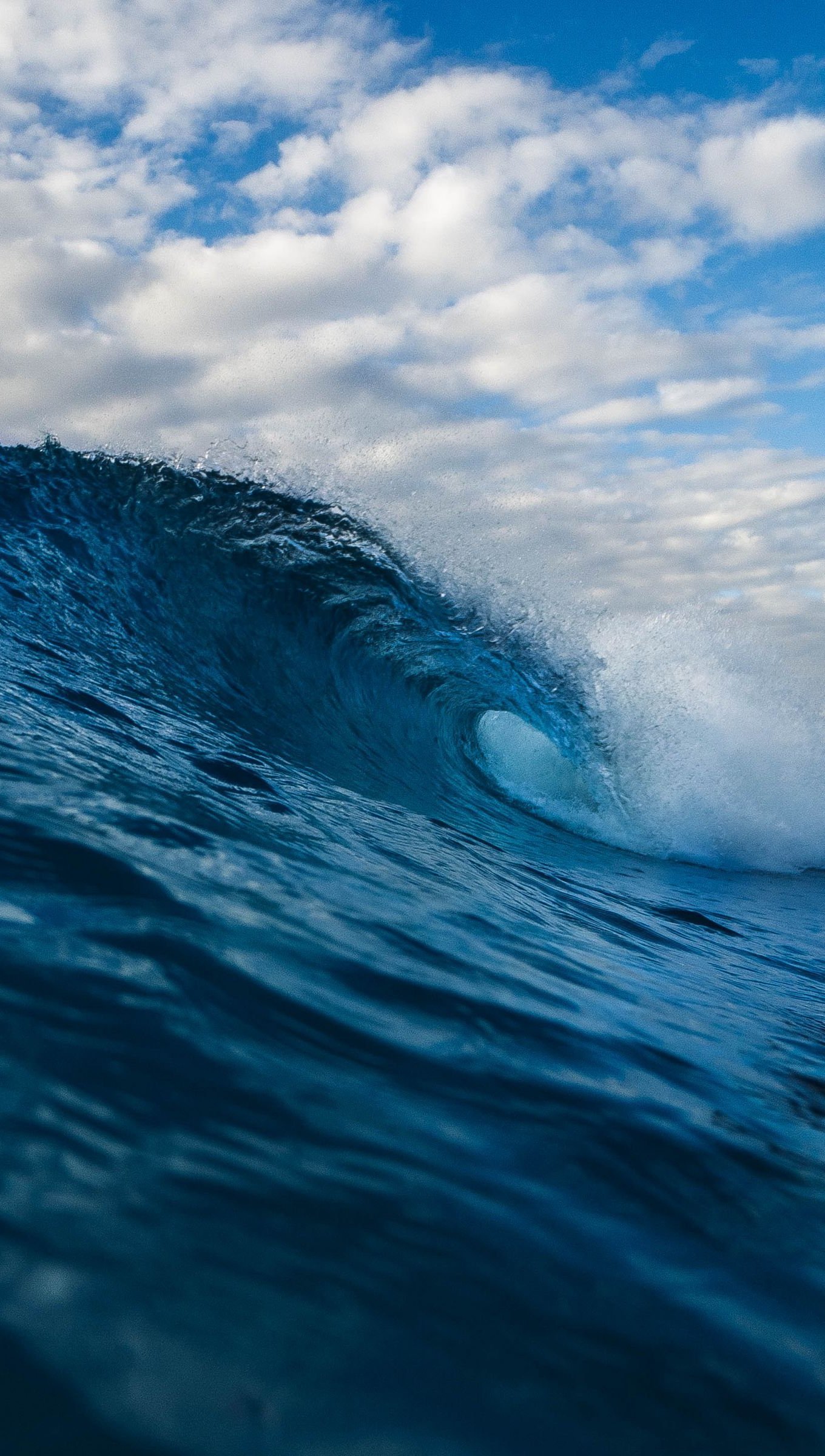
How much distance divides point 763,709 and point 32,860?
9236 mm

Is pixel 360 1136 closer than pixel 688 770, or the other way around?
pixel 360 1136

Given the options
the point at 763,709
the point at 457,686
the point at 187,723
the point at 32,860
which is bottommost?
the point at 32,860

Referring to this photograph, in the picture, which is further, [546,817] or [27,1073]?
[546,817]

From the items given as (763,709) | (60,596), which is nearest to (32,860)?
(60,596)

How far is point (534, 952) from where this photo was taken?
291 cm

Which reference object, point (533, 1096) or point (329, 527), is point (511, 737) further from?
point (533, 1096)

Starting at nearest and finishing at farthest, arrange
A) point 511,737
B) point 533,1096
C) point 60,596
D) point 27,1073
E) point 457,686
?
1. point 27,1073
2. point 533,1096
3. point 60,596
4. point 457,686
5. point 511,737

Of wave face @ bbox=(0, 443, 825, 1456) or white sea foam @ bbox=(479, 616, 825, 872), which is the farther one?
white sea foam @ bbox=(479, 616, 825, 872)

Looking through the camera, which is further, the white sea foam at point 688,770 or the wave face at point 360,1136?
the white sea foam at point 688,770

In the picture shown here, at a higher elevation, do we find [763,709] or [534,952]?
[763,709]

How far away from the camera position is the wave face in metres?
0.97

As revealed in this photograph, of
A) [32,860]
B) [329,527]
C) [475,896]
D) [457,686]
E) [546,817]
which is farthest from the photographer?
[457,686]

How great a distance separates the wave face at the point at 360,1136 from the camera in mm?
966

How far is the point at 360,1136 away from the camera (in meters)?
1.46
